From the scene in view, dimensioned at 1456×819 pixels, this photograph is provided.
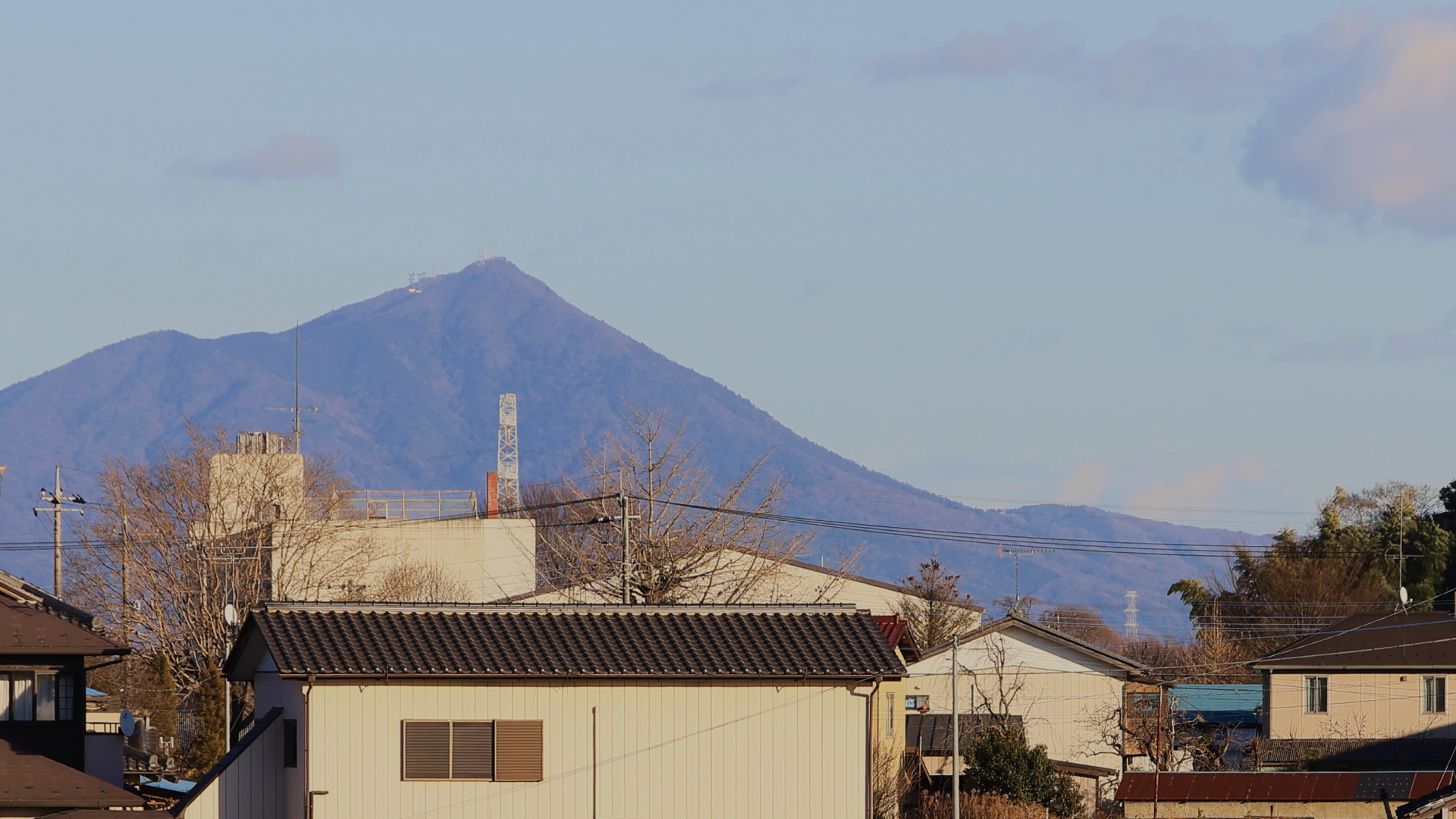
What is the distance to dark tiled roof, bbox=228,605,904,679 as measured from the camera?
27.3m

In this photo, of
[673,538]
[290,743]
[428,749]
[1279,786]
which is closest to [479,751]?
[428,749]

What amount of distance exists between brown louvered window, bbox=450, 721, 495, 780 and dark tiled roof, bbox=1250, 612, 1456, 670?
1359 inches

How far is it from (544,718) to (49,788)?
849cm

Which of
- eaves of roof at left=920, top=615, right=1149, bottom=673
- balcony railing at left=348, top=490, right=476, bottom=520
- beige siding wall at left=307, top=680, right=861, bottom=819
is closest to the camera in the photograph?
beige siding wall at left=307, top=680, right=861, bottom=819

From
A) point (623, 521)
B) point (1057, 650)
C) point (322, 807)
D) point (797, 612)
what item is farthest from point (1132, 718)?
point (322, 807)

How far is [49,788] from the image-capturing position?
1140 inches

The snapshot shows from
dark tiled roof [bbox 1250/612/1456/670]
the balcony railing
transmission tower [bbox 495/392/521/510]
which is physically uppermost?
transmission tower [bbox 495/392/521/510]

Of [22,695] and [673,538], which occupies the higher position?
[673,538]

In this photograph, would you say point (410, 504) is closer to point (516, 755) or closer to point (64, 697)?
point (64, 697)

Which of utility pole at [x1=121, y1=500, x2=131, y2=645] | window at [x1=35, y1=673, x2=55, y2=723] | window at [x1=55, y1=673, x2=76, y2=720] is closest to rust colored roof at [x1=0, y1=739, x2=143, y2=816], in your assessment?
window at [x1=35, y1=673, x2=55, y2=723]

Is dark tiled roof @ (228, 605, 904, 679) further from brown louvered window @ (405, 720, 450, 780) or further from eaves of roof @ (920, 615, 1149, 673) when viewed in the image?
eaves of roof @ (920, 615, 1149, 673)

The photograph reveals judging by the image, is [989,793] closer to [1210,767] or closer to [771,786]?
[771,786]

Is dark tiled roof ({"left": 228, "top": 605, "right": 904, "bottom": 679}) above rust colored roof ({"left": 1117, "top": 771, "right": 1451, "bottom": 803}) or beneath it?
above

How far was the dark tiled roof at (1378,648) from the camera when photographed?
54.0 m
